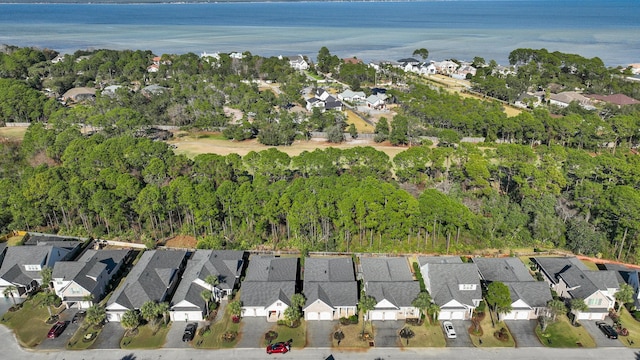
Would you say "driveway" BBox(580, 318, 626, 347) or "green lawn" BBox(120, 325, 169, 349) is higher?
"driveway" BBox(580, 318, 626, 347)

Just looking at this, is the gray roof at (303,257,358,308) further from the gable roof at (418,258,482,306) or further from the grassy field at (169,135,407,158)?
the grassy field at (169,135,407,158)

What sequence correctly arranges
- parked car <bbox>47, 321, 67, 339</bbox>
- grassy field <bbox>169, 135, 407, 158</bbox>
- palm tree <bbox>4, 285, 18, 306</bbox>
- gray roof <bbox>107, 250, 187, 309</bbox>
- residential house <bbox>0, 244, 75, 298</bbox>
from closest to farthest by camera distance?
parked car <bbox>47, 321, 67, 339</bbox> < gray roof <bbox>107, 250, 187, 309</bbox> < palm tree <bbox>4, 285, 18, 306</bbox> < residential house <bbox>0, 244, 75, 298</bbox> < grassy field <bbox>169, 135, 407, 158</bbox>

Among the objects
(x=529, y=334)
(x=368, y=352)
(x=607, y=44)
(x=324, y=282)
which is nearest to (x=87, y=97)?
(x=324, y=282)

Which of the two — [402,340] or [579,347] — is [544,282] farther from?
[402,340]

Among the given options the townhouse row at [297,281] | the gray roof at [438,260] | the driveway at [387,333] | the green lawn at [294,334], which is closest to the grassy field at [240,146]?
the gray roof at [438,260]

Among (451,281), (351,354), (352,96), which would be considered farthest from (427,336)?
(352,96)

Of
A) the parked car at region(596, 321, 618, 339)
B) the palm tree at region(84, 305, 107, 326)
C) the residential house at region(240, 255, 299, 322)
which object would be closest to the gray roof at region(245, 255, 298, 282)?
the residential house at region(240, 255, 299, 322)
